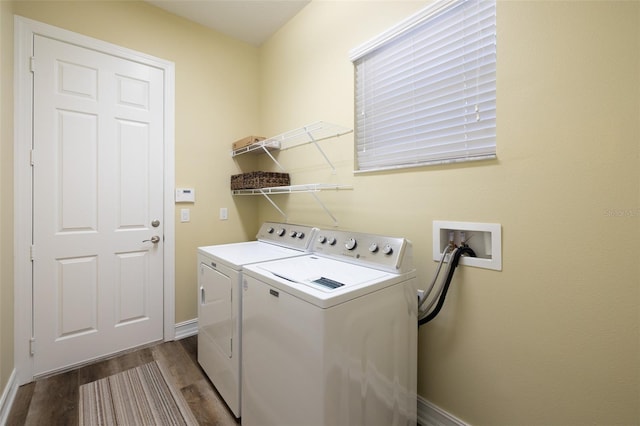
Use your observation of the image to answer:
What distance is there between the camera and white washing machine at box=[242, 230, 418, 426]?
1.02 m

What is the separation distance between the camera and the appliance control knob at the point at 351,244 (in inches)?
59.7

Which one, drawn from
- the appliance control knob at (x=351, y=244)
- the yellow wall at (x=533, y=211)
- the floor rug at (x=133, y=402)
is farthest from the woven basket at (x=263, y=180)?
the floor rug at (x=133, y=402)

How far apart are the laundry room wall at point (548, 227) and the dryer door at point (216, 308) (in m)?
1.05

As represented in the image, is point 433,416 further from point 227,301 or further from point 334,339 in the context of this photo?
point 227,301

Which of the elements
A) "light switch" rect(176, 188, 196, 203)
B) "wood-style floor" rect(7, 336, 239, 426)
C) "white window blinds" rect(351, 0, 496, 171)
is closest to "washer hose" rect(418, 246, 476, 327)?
"white window blinds" rect(351, 0, 496, 171)

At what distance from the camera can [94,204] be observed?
2025 millimetres

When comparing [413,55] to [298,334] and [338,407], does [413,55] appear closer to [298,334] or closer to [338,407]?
[298,334]

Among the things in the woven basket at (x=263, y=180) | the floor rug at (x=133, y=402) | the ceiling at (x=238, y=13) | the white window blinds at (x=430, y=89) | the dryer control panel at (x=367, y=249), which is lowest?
the floor rug at (x=133, y=402)

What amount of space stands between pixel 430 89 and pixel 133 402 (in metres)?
2.41

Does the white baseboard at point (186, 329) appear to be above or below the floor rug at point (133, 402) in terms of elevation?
above

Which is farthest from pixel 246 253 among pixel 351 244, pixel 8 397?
pixel 8 397

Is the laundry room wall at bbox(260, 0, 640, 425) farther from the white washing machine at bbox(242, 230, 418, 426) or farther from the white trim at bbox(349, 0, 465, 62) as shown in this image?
the white washing machine at bbox(242, 230, 418, 426)

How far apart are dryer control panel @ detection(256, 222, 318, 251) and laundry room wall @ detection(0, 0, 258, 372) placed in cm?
62

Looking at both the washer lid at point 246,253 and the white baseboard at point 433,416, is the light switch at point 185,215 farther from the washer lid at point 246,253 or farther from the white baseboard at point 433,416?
the white baseboard at point 433,416
